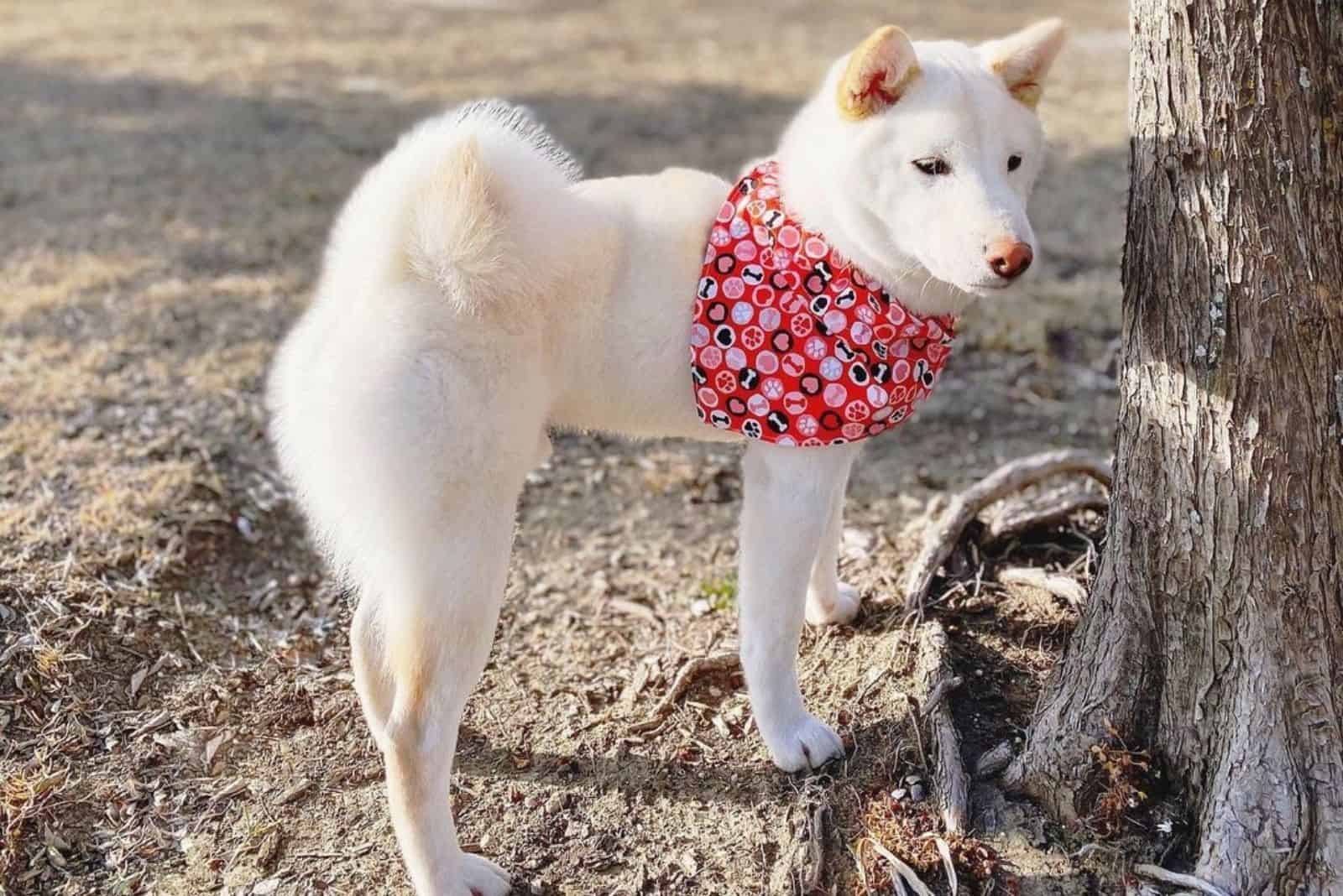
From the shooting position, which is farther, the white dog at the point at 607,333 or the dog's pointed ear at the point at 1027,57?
the dog's pointed ear at the point at 1027,57

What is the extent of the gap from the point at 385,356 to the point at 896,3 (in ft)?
35.4

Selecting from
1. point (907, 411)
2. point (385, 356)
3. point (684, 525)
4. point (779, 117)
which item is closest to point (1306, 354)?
point (907, 411)

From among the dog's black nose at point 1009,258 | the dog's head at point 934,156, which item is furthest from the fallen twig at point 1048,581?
the dog's black nose at point 1009,258

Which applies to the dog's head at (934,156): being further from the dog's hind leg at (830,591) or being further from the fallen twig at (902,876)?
the fallen twig at (902,876)

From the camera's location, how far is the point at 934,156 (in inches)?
94.1

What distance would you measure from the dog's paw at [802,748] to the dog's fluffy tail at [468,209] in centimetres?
120

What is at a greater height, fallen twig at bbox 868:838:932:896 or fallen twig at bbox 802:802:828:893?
fallen twig at bbox 868:838:932:896

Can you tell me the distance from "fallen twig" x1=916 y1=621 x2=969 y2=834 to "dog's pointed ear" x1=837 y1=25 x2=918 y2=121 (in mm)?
1307

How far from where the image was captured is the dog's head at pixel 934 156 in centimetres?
232

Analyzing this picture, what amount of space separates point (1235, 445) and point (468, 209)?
1.56m

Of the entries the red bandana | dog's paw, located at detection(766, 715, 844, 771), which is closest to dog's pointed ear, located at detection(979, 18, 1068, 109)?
the red bandana

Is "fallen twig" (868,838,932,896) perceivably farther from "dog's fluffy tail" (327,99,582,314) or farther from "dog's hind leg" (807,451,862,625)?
"dog's fluffy tail" (327,99,582,314)

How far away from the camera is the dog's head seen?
7.63 feet

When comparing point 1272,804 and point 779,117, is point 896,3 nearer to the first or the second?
point 779,117
